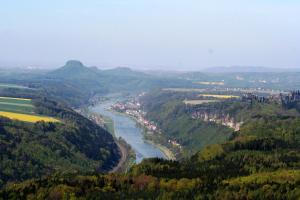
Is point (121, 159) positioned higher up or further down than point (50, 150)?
further down

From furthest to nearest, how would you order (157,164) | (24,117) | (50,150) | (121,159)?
(24,117)
(121,159)
(50,150)
(157,164)

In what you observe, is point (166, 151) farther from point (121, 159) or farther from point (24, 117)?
point (24, 117)

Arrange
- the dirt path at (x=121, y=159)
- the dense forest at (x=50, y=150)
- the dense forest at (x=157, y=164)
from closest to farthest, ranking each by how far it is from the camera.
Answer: the dense forest at (x=157, y=164), the dense forest at (x=50, y=150), the dirt path at (x=121, y=159)

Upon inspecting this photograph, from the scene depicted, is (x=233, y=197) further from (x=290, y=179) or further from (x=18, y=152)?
(x=18, y=152)

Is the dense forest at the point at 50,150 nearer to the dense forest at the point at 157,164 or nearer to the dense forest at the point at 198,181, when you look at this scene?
the dense forest at the point at 157,164

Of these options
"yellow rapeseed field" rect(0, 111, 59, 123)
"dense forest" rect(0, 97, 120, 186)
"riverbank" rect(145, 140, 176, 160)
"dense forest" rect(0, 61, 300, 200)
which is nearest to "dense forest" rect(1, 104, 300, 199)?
"dense forest" rect(0, 61, 300, 200)

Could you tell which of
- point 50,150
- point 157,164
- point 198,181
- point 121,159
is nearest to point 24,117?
point 121,159

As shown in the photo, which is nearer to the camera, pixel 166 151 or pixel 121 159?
pixel 121 159

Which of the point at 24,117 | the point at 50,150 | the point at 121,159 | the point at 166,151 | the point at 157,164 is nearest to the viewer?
the point at 157,164

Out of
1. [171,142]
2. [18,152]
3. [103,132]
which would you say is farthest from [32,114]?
[18,152]

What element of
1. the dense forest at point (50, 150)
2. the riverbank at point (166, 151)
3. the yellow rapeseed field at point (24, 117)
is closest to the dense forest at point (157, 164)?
the dense forest at point (50, 150)

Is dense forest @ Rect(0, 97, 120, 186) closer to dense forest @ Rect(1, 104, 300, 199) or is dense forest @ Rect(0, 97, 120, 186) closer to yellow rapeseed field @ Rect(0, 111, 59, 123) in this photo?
yellow rapeseed field @ Rect(0, 111, 59, 123)
